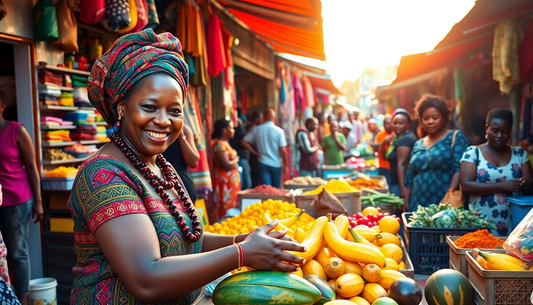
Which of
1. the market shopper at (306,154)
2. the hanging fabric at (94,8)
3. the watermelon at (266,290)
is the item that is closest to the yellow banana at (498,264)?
the watermelon at (266,290)

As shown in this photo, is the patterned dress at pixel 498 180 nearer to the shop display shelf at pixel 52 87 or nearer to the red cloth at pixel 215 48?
the red cloth at pixel 215 48

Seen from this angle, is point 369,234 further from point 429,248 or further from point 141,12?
point 141,12

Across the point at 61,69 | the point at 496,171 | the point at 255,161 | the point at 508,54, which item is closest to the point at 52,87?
the point at 61,69

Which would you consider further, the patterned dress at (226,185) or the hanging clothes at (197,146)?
the patterned dress at (226,185)

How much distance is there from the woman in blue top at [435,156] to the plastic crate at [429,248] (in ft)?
5.14

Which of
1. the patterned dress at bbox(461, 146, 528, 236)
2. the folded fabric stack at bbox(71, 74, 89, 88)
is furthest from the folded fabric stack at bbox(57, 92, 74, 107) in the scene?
the patterned dress at bbox(461, 146, 528, 236)

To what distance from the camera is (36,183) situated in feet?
13.8

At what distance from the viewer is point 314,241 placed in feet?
7.59

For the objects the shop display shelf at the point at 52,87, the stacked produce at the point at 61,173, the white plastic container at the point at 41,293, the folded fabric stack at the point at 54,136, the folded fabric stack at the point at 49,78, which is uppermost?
the folded fabric stack at the point at 49,78

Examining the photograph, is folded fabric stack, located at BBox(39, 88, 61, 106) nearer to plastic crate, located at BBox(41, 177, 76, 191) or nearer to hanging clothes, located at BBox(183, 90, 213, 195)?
plastic crate, located at BBox(41, 177, 76, 191)

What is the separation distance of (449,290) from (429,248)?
2.93ft

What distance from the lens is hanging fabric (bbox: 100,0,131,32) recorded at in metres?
4.34

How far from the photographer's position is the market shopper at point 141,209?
1362mm

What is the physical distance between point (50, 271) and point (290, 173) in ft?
32.7
